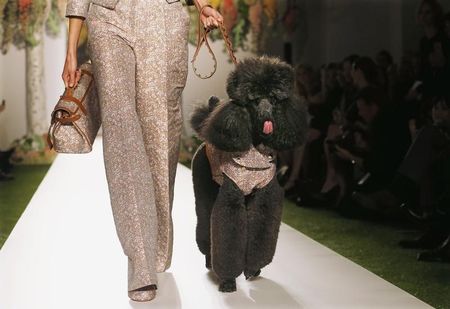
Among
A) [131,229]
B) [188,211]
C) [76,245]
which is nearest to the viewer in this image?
[131,229]

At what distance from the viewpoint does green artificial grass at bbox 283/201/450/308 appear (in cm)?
383

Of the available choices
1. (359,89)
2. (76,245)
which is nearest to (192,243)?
(76,245)

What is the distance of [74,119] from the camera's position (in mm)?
3109

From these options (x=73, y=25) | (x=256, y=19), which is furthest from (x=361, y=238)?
(x=73, y=25)

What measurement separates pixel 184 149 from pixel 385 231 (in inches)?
44.8

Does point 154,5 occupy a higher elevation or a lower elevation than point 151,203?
higher

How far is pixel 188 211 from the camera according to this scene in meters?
5.04

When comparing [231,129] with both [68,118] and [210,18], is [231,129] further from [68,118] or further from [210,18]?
[68,118]

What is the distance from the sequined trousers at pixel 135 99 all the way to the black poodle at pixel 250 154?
203 millimetres

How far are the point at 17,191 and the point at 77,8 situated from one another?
3274mm

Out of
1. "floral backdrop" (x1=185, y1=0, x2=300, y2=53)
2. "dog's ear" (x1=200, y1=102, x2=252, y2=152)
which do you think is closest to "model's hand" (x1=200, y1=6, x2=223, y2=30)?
"dog's ear" (x1=200, y1=102, x2=252, y2=152)

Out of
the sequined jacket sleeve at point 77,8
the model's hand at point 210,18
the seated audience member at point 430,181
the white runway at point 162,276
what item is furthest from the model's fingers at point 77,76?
the seated audience member at point 430,181

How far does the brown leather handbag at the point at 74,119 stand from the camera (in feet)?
10.2

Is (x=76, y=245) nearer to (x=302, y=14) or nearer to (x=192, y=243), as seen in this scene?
(x=192, y=243)
